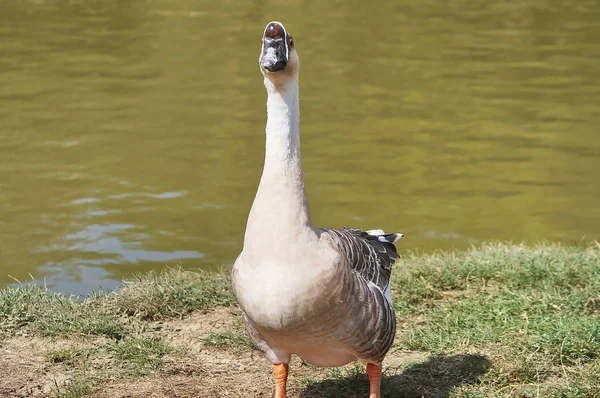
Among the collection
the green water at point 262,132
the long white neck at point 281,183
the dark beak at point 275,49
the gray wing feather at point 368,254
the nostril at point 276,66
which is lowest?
the green water at point 262,132

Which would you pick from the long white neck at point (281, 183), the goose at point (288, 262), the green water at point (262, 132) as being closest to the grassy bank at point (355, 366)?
the goose at point (288, 262)

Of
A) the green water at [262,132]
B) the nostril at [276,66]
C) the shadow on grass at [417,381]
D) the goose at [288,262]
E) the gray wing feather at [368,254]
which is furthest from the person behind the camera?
the green water at [262,132]

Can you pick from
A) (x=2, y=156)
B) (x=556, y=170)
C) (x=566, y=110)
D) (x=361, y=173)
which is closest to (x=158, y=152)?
(x=2, y=156)

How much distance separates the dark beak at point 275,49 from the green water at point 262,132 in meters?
4.72

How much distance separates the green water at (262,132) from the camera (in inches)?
372

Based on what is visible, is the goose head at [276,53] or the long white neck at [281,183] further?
the long white neck at [281,183]

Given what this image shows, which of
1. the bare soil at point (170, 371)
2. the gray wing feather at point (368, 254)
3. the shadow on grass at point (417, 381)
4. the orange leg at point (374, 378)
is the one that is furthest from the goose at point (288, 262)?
the bare soil at point (170, 371)

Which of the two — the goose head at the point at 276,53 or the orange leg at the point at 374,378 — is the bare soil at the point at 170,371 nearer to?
the orange leg at the point at 374,378

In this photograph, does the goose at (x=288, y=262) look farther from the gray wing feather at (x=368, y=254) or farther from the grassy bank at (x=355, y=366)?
the grassy bank at (x=355, y=366)

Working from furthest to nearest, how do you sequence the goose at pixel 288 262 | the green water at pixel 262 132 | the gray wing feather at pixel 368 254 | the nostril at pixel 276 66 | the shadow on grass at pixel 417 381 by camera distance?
the green water at pixel 262 132
the shadow on grass at pixel 417 381
the gray wing feather at pixel 368 254
the goose at pixel 288 262
the nostril at pixel 276 66

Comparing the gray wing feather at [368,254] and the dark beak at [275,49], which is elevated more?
the dark beak at [275,49]

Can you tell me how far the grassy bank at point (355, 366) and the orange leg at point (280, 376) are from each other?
41 centimetres

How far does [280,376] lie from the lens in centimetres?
438

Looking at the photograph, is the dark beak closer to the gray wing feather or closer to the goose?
the goose
